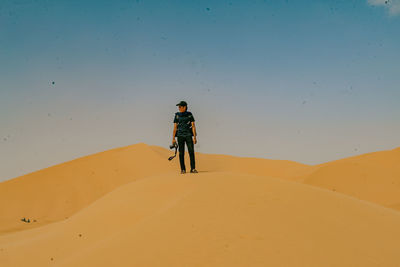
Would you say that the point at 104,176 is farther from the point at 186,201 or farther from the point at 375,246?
the point at 375,246

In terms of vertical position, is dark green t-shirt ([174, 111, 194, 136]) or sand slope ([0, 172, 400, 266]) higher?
dark green t-shirt ([174, 111, 194, 136])

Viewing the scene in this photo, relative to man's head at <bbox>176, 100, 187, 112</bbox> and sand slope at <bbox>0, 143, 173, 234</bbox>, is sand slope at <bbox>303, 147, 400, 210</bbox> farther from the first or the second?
man's head at <bbox>176, 100, 187, 112</bbox>

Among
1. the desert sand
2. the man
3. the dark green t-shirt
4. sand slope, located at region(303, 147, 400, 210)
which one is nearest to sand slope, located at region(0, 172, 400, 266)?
the desert sand

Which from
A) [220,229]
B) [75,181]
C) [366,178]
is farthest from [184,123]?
[366,178]

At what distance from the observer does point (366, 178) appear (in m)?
17.6

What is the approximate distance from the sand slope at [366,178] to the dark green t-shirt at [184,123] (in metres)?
11.7

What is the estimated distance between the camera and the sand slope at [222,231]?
3.94 metres

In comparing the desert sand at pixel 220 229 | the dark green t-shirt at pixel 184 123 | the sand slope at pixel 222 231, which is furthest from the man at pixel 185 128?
the sand slope at pixel 222 231

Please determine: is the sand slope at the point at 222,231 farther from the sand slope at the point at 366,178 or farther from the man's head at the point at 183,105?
Answer: the sand slope at the point at 366,178

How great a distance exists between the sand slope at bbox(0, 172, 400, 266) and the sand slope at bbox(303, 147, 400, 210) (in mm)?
11406

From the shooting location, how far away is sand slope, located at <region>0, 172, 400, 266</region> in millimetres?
3941

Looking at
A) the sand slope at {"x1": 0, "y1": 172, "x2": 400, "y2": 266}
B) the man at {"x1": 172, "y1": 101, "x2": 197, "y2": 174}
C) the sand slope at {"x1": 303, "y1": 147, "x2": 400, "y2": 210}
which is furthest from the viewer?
the sand slope at {"x1": 303, "y1": 147, "x2": 400, "y2": 210}

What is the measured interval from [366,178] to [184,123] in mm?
13895

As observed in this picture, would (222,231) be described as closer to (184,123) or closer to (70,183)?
(184,123)
